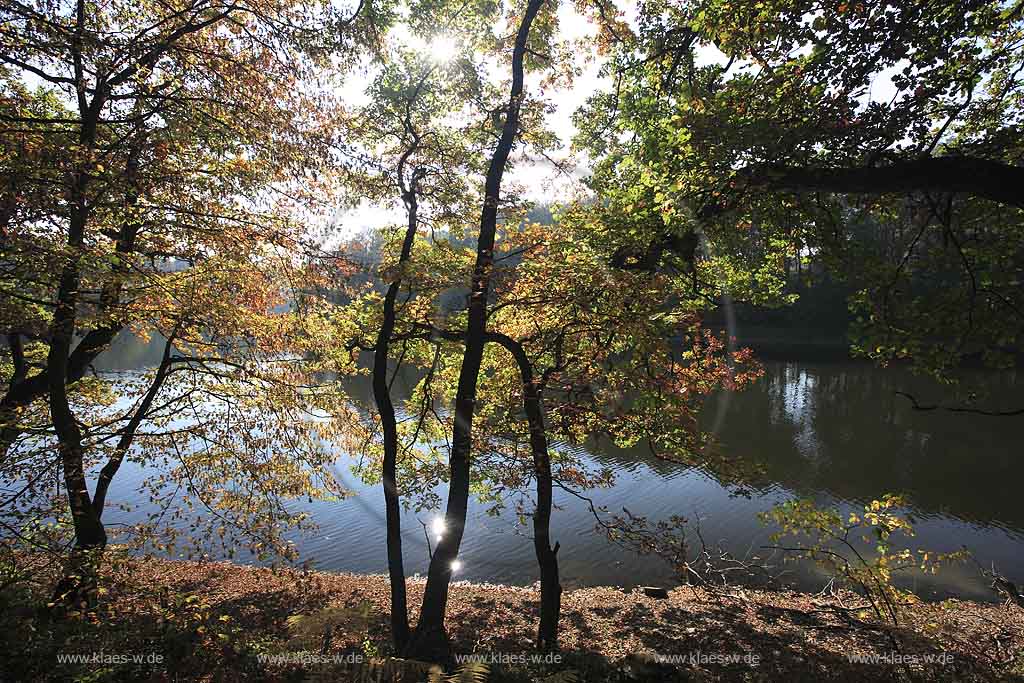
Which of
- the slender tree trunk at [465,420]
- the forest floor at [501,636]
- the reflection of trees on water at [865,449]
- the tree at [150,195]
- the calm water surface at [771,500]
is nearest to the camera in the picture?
the tree at [150,195]

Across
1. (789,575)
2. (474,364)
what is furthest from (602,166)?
(789,575)

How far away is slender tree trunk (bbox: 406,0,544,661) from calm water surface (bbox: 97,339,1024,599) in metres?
5.11

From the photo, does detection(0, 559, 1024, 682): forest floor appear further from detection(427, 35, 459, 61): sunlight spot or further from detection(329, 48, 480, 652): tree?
detection(427, 35, 459, 61): sunlight spot

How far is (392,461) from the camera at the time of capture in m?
8.43

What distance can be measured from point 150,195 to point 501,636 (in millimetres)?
8548

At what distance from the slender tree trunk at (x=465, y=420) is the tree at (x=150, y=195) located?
7.82ft

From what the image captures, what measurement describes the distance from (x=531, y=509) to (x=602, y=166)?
472 inches

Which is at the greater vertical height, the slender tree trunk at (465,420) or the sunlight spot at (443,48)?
the sunlight spot at (443,48)

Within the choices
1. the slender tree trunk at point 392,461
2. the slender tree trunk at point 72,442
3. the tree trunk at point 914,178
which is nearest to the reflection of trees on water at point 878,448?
the tree trunk at point 914,178

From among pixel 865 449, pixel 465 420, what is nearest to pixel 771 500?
pixel 865 449

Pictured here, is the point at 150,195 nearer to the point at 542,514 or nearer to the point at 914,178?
the point at 542,514

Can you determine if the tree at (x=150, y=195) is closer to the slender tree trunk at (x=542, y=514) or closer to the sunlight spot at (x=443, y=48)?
the sunlight spot at (x=443, y=48)

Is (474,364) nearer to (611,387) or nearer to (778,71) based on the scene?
(611,387)

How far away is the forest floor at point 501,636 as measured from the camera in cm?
546
